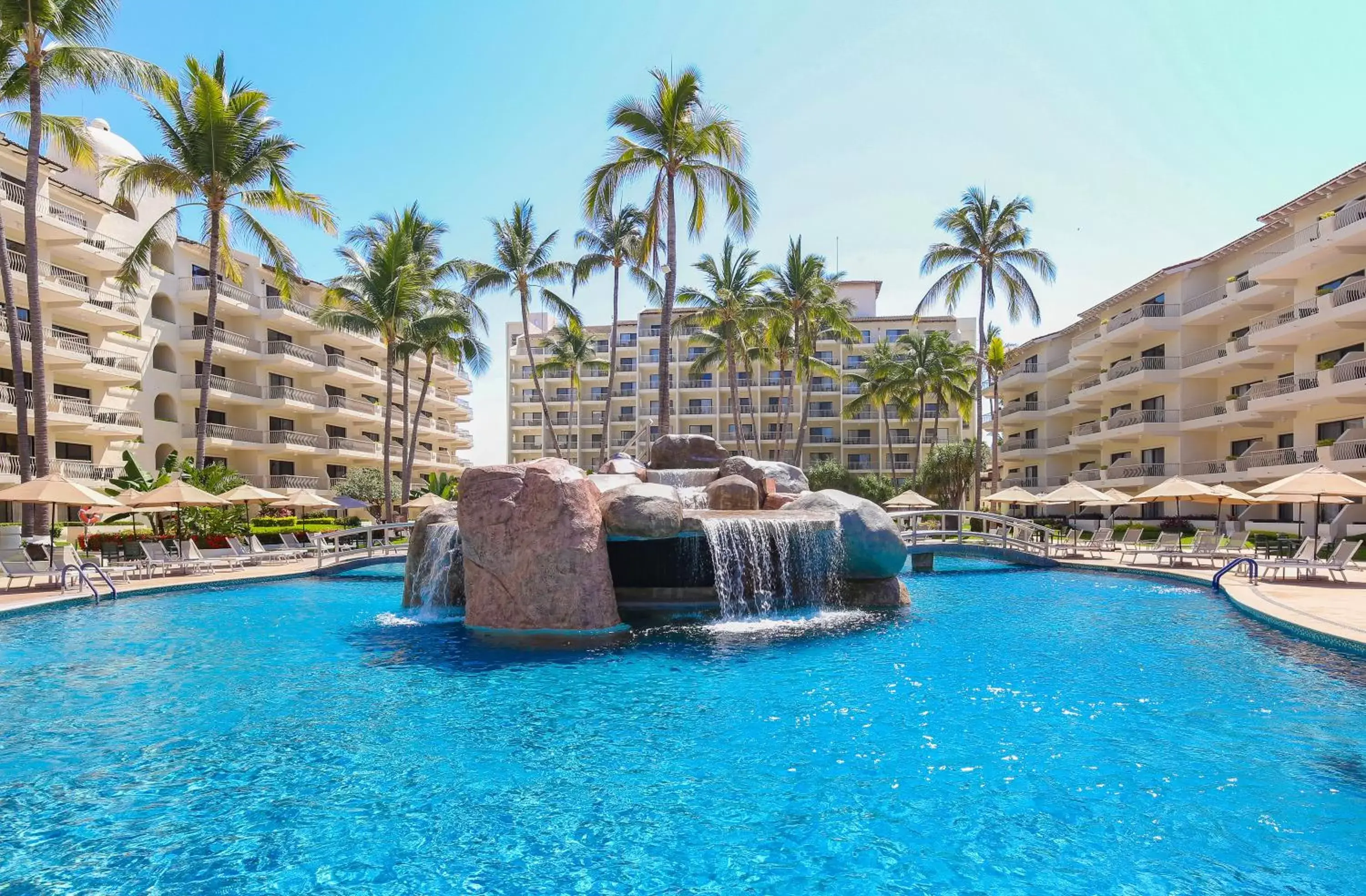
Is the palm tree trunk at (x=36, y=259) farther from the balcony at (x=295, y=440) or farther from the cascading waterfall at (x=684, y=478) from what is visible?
the balcony at (x=295, y=440)

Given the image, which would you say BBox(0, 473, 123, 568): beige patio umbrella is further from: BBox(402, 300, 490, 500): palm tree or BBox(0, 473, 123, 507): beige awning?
BBox(402, 300, 490, 500): palm tree

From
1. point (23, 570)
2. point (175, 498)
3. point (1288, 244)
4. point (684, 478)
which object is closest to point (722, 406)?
point (1288, 244)

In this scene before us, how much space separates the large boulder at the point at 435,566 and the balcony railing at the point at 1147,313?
128 ft

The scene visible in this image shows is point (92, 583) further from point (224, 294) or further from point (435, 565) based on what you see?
point (224, 294)

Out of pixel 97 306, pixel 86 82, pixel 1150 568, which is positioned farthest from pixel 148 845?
pixel 97 306

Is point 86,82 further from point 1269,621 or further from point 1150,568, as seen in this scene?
point 1150,568

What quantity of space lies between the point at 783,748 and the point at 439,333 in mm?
32423

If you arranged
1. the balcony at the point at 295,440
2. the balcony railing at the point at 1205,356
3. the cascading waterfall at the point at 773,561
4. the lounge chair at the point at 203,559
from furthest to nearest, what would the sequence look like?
1. the balcony at the point at 295,440
2. the balcony railing at the point at 1205,356
3. the lounge chair at the point at 203,559
4. the cascading waterfall at the point at 773,561

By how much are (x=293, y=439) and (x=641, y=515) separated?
122 ft

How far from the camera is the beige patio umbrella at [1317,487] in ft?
58.5

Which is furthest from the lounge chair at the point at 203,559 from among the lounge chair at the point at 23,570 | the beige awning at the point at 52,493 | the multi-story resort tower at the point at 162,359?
the multi-story resort tower at the point at 162,359

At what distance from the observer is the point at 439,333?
3597cm

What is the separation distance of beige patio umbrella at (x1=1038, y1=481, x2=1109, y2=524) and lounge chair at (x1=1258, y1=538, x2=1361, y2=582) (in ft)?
23.5

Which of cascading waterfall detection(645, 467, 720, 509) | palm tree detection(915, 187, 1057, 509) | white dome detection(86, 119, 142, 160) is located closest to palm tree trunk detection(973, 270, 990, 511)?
palm tree detection(915, 187, 1057, 509)
